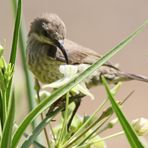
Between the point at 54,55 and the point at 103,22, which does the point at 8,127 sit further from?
the point at 103,22

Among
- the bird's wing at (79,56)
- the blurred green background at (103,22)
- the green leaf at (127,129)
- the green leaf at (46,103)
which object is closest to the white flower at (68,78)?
the green leaf at (46,103)

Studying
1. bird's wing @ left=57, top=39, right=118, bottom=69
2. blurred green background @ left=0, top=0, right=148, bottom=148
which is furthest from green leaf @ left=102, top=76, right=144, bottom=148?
blurred green background @ left=0, top=0, right=148, bottom=148

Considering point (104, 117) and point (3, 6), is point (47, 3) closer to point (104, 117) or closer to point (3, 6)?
point (3, 6)

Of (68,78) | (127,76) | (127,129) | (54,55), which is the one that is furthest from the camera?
(54,55)

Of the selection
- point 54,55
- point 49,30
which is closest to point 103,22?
point 54,55

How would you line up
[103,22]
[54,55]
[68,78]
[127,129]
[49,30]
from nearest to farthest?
[127,129], [68,78], [49,30], [54,55], [103,22]

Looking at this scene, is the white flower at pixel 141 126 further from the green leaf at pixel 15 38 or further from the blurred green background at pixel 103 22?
the blurred green background at pixel 103 22

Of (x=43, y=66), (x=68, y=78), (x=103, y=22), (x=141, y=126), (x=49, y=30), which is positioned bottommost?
(x=103, y=22)

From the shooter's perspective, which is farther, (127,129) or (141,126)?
(141,126)
